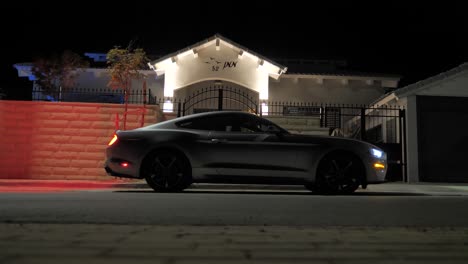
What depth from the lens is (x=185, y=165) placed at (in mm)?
7715

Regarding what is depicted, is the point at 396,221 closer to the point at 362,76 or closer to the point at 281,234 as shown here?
the point at 281,234

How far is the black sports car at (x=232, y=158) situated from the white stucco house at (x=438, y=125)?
24.3 feet

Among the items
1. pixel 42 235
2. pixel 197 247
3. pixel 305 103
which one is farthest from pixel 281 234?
pixel 305 103

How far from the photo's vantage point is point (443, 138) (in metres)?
14.7

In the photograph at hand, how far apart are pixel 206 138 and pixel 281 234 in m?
4.12

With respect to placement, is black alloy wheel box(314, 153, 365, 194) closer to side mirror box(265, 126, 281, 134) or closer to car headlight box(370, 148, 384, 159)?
car headlight box(370, 148, 384, 159)

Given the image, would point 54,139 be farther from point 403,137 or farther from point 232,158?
point 403,137

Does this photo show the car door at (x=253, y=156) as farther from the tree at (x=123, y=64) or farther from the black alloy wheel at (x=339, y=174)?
the tree at (x=123, y=64)

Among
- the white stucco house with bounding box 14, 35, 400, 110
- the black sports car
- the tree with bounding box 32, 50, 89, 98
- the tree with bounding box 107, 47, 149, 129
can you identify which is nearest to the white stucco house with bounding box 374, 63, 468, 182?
the white stucco house with bounding box 14, 35, 400, 110

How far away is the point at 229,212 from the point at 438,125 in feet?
38.3

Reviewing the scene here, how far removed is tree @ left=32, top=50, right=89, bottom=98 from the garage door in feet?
44.7

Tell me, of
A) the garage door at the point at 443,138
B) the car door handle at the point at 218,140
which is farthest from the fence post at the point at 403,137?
the car door handle at the point at 218,140

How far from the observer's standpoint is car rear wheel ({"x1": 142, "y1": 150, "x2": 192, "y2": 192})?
770 cm

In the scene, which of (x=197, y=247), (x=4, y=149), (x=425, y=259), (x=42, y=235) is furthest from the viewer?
(x=4, y=149)
